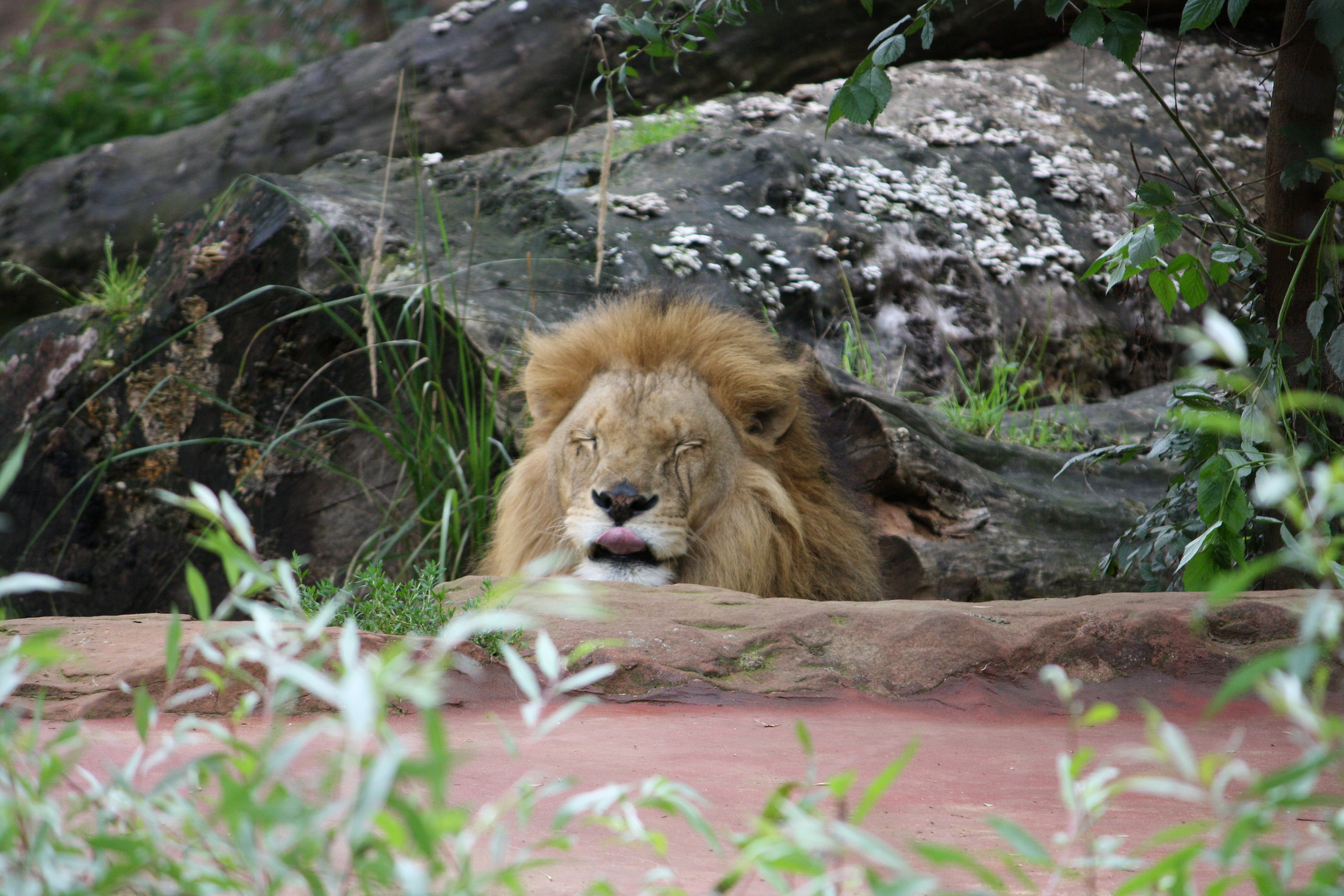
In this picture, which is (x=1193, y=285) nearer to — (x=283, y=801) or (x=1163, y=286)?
(x=1163, y=286)

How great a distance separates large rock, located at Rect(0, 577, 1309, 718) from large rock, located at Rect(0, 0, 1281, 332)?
14.6 feet

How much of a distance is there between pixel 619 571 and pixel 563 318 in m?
1.62

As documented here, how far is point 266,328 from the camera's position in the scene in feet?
14.9

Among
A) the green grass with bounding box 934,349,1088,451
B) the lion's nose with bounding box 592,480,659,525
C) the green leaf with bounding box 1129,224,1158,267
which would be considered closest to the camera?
the green leaf with bounding box 1129,224,1158,267

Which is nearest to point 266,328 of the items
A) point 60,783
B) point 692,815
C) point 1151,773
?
point 60,783

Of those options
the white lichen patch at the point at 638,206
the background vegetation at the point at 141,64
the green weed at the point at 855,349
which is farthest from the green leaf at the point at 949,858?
the background vegetation at the point at 141,64

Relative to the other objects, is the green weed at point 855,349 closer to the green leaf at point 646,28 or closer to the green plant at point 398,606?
the green leaf at point 646,28

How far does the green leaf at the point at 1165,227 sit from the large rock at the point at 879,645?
0.85m

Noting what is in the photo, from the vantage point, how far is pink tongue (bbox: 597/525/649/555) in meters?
3.43

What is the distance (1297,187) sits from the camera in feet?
10.1

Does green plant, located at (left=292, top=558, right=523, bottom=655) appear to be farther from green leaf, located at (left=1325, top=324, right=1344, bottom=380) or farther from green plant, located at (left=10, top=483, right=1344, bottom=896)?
green leaf, located at (left=1325, top=324, right=1344, bottom=380)

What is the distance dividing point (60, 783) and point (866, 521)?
300cm

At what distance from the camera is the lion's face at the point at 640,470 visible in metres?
3.45

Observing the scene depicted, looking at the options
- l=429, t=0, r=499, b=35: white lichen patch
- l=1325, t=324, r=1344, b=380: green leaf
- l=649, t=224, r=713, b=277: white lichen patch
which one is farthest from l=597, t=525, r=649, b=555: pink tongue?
l=429, t=0, r=499, b=35: white lichen patch
